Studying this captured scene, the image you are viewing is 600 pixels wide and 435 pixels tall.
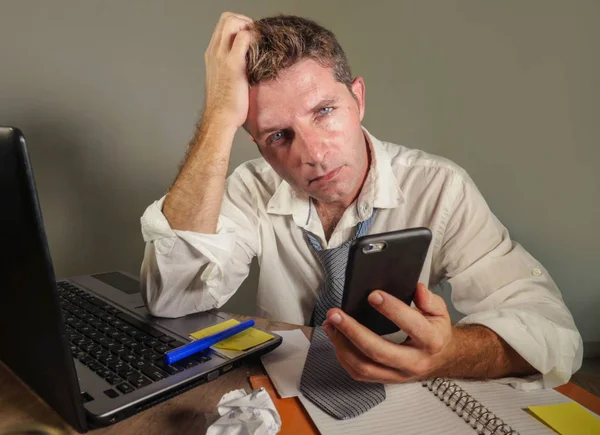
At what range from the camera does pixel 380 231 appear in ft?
3.67

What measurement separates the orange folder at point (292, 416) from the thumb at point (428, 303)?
21cm

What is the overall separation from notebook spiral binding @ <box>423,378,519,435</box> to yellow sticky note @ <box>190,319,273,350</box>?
28cm

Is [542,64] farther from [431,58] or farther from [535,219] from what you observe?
[535,219]

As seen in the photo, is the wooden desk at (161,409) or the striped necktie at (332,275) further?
the striped necktie at (332,275)

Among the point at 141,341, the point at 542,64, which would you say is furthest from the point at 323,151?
the point at 542,64

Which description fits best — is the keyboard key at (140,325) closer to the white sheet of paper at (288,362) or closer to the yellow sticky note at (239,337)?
the yellow sticky note at (239,337)

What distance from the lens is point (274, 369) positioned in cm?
71

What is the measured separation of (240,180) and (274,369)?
66cm

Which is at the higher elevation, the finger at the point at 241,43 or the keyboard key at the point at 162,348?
the finger at the point at 241,43

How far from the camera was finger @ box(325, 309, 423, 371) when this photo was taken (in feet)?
1.88

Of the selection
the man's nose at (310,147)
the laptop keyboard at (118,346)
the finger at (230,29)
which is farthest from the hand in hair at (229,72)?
the laptop keyboard at (118,346)

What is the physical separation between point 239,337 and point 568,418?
50 centimetres

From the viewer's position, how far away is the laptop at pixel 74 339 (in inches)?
16.6

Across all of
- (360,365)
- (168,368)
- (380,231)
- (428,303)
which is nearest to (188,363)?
(168,368)
